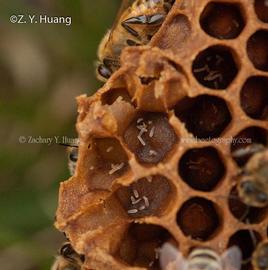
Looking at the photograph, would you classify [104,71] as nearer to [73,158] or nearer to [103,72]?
[103,72]

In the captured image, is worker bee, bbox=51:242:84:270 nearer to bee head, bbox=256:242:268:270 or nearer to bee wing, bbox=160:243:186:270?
bee wing, bbox=160:243:186:270

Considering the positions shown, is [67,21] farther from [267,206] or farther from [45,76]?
[267,206]

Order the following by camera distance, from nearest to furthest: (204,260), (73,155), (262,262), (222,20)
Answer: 1. (204,260)
2. (262,262)
3. (222,20)
4. (73,155)

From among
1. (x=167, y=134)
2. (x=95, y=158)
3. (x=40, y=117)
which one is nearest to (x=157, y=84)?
Answer: (x=167, y=134)

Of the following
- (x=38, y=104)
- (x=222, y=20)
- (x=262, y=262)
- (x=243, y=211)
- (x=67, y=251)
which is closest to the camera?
(x=262, y=262)

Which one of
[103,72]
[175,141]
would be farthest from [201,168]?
[103,72]
